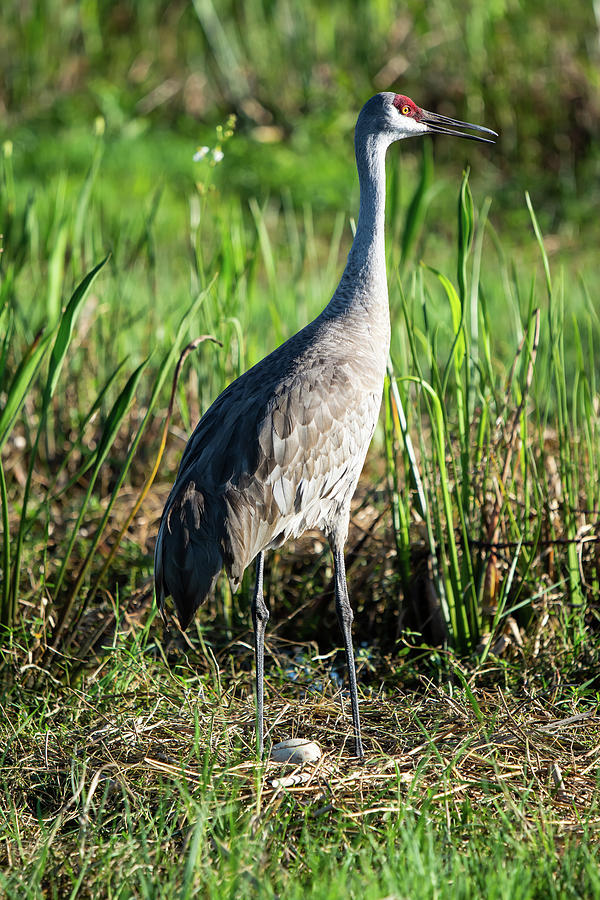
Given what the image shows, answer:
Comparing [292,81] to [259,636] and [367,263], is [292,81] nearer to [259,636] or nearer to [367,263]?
[367,263]

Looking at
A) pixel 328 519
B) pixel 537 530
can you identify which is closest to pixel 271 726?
pixel 328 519

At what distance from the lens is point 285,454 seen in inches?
117

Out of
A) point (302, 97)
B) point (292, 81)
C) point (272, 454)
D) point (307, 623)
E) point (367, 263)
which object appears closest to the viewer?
point (272, 454)

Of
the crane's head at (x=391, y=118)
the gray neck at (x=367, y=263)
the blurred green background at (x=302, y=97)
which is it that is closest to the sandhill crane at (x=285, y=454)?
the gray neck at (x=367, y=263)

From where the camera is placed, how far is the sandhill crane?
2.88 meters

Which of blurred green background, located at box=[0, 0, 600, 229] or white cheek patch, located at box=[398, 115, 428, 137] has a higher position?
blurred green background, located at box=[0, 0, 600, 229]

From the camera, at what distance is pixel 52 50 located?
1061cm

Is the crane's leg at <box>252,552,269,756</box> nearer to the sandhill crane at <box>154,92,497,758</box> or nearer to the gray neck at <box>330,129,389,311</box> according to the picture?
the sandhill crane at <box>154,92,497,758</box>

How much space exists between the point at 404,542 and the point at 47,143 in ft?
24.9

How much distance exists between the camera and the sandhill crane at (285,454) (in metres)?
2.88

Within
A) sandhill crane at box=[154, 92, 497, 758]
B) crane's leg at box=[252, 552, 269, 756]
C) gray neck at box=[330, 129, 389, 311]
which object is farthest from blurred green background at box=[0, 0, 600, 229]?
crane's leg at box=[252, 552, 269, 756]

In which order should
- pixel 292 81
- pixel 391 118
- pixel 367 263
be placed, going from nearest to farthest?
1. pixel 367 263
2. pixel 391 118
3. pixel 292 81

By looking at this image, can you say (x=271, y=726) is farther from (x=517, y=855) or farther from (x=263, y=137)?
(x=263, y=137)

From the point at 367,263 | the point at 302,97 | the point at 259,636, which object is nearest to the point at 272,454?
the point at 259,636
